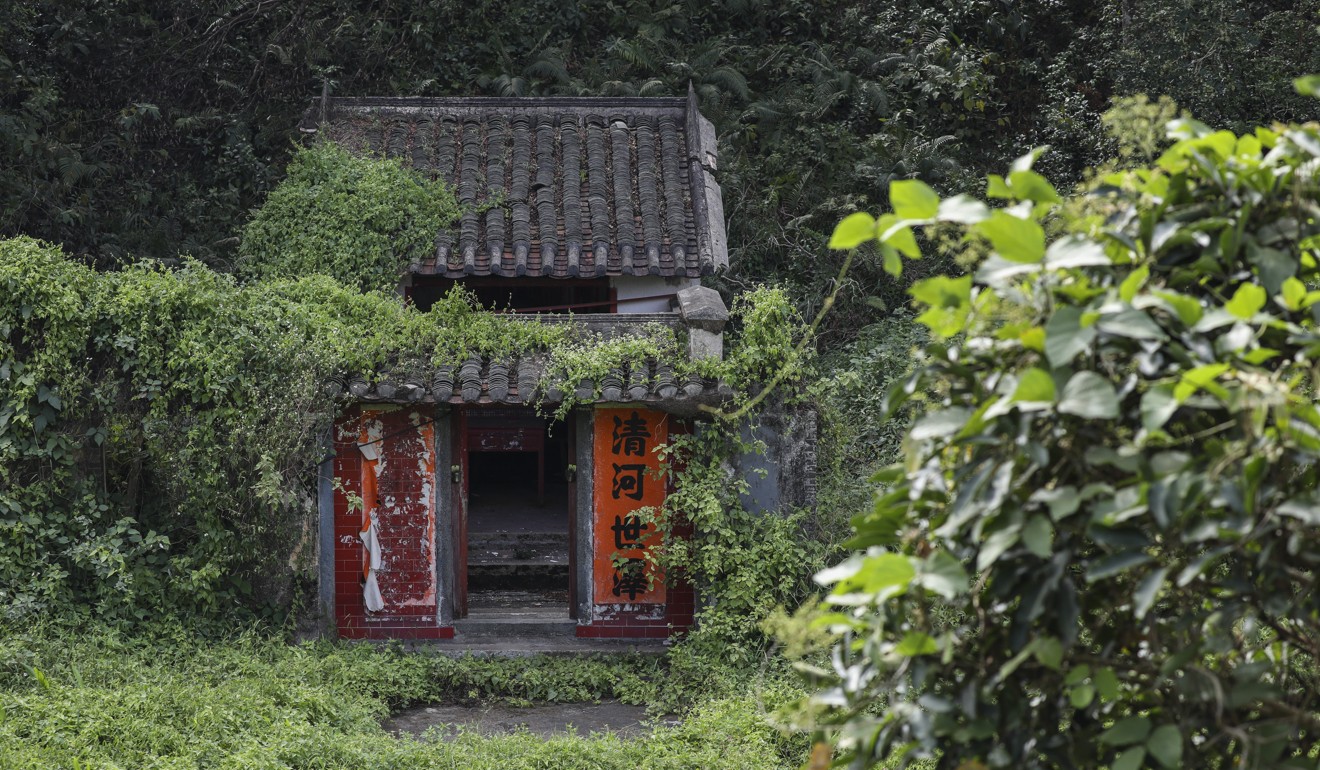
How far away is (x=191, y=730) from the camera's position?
6.64 m

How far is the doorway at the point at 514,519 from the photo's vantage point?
1022 centimetres

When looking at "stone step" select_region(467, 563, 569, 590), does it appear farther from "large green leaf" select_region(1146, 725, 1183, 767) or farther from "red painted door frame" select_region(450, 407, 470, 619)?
"large green leaf" select_region(1146, 725, 1183, 767)

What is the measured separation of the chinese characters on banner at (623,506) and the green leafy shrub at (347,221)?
85.0 inches

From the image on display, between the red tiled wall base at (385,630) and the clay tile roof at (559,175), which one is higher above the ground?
the clay tile roof at (559,175)

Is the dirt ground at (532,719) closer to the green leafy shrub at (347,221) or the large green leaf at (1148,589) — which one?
the green leafy shrub at (347,221)

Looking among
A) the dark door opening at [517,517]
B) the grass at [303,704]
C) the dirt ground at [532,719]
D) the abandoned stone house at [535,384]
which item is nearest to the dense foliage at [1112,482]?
the grass at [303,704]

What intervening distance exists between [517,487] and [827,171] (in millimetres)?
5352

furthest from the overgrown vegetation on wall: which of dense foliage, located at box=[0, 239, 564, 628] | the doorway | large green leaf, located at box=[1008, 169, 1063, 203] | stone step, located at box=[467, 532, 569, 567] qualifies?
large green leaf, located at box=[1008, 169, 1063, 203]

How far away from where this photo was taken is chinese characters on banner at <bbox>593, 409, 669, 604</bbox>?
31.7ft

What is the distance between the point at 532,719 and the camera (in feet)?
27.7

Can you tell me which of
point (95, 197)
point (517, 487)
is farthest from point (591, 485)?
point (95, 197)

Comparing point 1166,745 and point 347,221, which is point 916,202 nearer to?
point 1166,745

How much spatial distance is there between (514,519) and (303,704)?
6.13 meters

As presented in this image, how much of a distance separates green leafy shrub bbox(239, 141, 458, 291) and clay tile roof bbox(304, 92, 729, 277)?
219 mm
